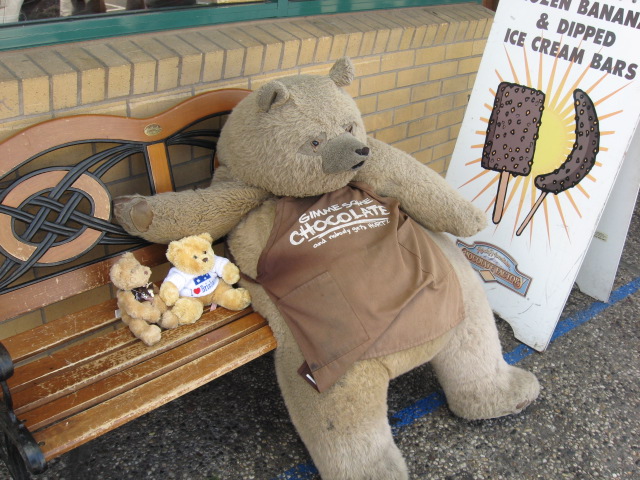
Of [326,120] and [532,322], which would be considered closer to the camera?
[326,120]

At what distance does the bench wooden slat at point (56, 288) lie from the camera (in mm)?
2412

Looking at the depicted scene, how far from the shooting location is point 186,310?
8.12ft

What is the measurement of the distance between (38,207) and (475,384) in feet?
6.38

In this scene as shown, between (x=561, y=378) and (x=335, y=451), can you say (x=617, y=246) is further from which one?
(x=335, y=451)

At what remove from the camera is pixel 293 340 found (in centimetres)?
242

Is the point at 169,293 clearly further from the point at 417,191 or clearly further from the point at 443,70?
the point at 443,70

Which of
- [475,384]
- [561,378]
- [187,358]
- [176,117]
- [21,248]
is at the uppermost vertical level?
[176,117]

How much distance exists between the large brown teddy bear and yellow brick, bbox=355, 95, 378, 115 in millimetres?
1027

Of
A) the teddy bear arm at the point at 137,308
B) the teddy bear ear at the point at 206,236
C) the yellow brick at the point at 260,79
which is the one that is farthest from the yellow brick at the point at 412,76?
the teddy bear arm at the point at 137,308

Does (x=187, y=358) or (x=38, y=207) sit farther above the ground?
(x=38, y=207)

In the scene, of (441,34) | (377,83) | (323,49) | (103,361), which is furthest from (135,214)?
(441,34)

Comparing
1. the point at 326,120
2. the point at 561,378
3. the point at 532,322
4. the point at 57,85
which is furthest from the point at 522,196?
the point at 57,85

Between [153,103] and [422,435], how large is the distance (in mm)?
1859

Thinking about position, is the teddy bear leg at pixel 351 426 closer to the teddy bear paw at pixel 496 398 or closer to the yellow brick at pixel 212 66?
the teddy bear paw at pixel 496 398
